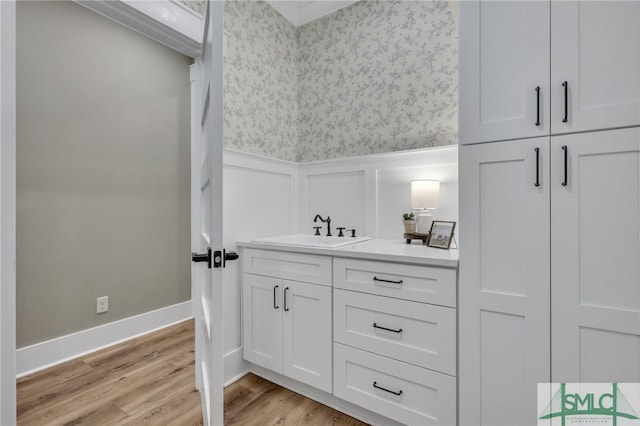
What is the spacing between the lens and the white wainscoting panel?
6.36 ft

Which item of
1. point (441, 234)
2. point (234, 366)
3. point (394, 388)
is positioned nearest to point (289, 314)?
point (234, 366)

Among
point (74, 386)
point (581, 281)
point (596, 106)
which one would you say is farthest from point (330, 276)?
point (74, 386)

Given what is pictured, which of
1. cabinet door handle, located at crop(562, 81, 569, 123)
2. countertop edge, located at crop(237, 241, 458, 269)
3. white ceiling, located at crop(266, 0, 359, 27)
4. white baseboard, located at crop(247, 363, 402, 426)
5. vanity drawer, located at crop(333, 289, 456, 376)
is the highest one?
white ceiling, located at crop(266, 0, 359, 27)

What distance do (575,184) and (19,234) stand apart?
313 cm

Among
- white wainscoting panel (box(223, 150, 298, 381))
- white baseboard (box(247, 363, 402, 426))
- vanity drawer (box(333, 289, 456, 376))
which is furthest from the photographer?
white wainscoting panel (box(223, 150, 298, 381))

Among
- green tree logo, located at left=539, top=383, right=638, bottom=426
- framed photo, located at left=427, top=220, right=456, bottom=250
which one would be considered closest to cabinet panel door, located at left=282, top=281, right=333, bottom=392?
framed photo, located at left=427, top=220, right=456, bottom=250

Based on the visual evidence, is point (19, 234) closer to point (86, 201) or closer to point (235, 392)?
point (86, 201)

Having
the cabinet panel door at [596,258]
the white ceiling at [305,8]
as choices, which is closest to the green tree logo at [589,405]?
the cabinet panel door at [596,258]

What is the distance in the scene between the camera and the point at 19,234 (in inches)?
78.5

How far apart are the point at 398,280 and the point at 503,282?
0.43 meters

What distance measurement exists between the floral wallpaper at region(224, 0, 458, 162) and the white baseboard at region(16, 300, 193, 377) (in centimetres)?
186

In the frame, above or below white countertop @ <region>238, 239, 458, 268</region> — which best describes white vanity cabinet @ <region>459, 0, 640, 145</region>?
above

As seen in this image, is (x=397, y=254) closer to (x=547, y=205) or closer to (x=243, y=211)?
(x=547, y=205)

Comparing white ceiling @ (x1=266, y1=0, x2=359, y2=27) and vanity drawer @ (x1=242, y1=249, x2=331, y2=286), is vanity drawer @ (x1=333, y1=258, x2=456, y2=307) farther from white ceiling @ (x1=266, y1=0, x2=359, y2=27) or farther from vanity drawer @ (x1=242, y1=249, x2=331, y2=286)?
white ceiling @ (x1=266, y1=0, x2=359, y2=27)
